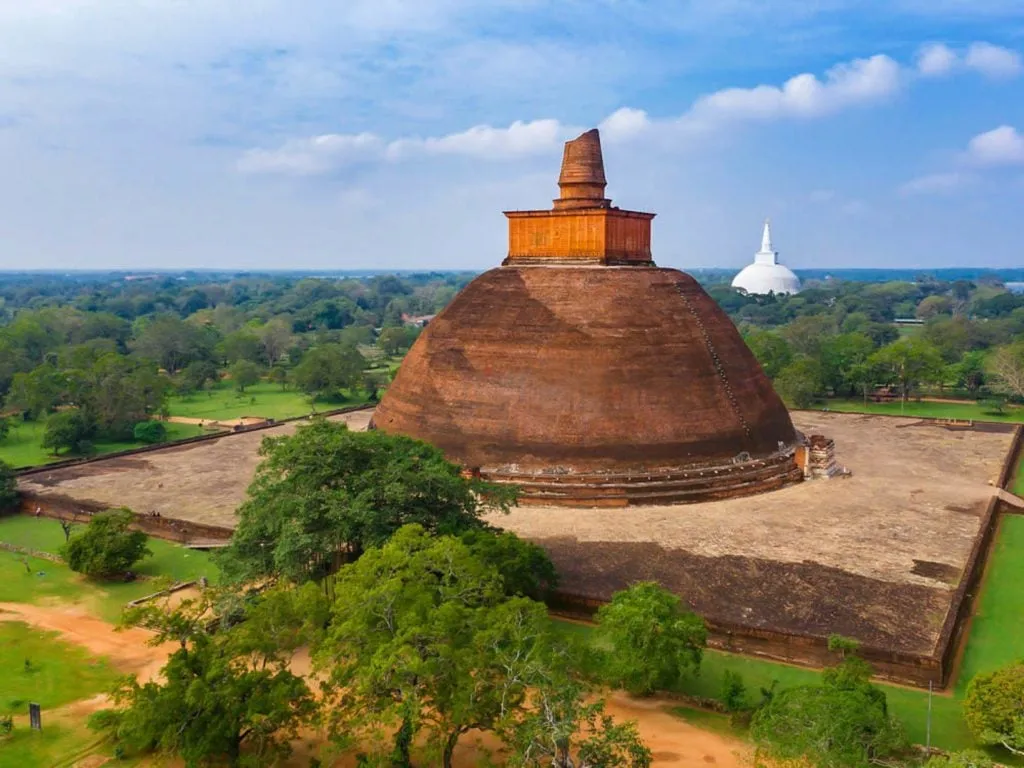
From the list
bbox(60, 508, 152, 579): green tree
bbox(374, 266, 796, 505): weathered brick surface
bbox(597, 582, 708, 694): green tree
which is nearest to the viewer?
bbox(597, 582, 708, 694): green tree

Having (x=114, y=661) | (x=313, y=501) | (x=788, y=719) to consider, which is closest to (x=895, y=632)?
(x=788, y=719)

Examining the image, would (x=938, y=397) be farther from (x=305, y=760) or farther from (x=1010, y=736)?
(x=305, y=760)

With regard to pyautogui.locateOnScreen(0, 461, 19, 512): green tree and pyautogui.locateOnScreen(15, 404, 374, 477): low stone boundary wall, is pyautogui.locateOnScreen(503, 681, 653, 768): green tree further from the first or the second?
pyautogui.locateOnScreen(0, 461, 19, 512): green tree

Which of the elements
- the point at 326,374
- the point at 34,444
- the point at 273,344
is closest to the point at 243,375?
the point at 326,374

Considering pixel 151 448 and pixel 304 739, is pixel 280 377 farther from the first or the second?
pixel 304 739

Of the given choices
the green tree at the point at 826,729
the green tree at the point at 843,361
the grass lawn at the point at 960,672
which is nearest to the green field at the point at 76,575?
the grass lawn at the point at 960,672

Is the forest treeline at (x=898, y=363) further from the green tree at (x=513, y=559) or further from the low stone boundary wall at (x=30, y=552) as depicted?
the low stone boundary wall at (x=30, y=552)

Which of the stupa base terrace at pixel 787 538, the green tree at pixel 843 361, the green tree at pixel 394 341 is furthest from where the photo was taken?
the green tree at pixel 394 341

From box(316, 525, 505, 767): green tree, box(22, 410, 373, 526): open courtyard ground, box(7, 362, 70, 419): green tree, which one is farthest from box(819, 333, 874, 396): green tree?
box(7, 362, 70, 419): green tree
